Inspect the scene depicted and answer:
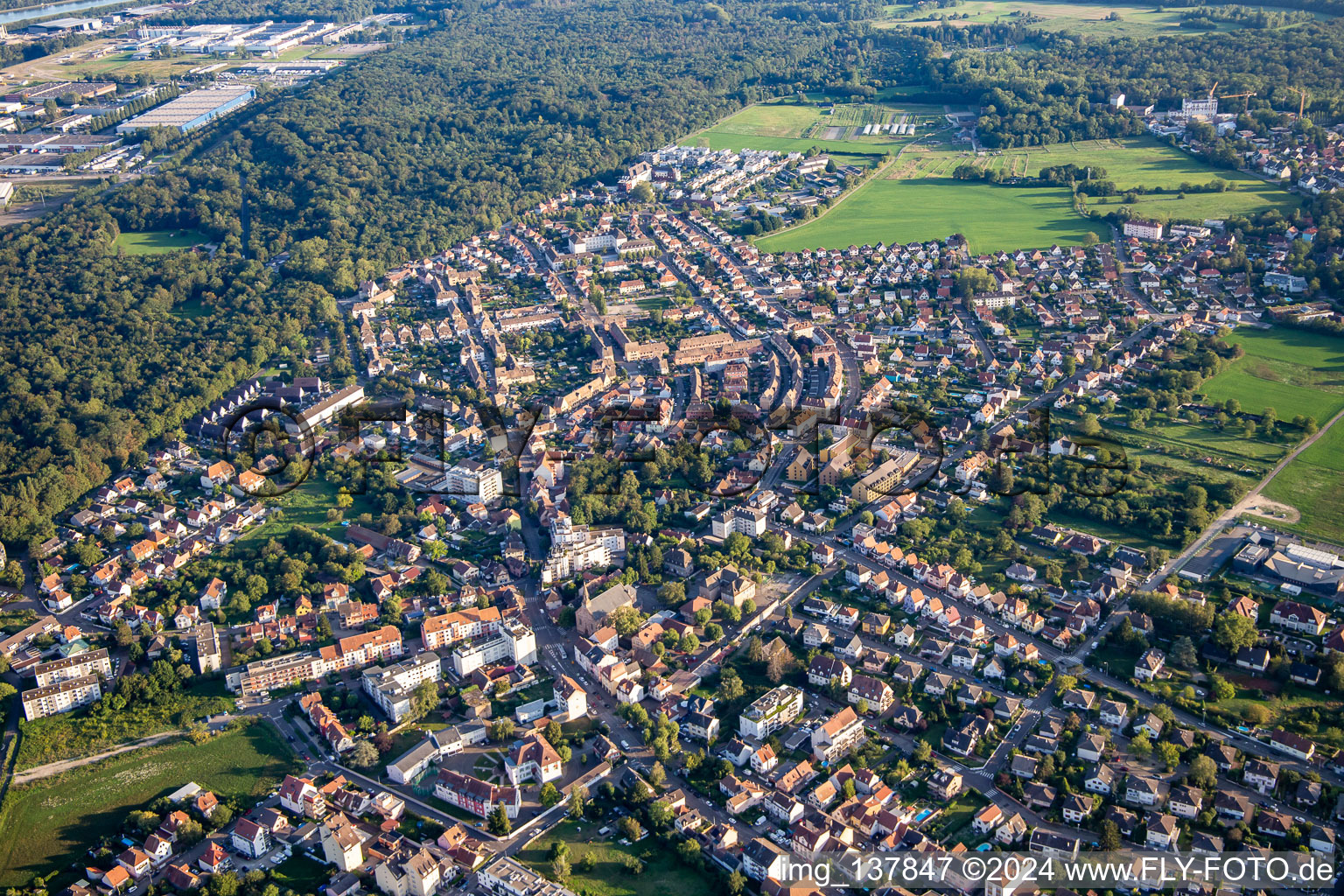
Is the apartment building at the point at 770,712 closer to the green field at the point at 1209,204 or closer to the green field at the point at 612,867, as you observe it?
the green field at the point at 612,867

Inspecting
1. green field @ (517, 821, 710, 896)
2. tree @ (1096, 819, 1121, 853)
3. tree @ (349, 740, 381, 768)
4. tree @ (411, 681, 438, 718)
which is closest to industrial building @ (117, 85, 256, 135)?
tree @ (411, 681, 438, 718)

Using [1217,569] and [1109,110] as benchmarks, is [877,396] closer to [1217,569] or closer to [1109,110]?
[1217,569]

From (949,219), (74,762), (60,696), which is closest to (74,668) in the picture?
(60,696)

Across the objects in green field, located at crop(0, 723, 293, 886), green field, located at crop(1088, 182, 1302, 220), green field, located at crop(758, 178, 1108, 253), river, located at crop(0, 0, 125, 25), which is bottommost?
green field, located at crop(0, 723, 293, 886)

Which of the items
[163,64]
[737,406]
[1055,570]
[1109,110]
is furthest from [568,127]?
[1055,570]

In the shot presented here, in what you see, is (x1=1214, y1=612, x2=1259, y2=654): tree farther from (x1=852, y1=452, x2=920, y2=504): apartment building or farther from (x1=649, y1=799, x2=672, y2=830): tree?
(x1=649, y1=799, x2=672, y2=830): tree

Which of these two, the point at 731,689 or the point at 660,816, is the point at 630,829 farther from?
the point at 731,689

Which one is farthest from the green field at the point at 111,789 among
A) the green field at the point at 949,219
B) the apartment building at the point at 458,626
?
the green field at the point at 949,219
